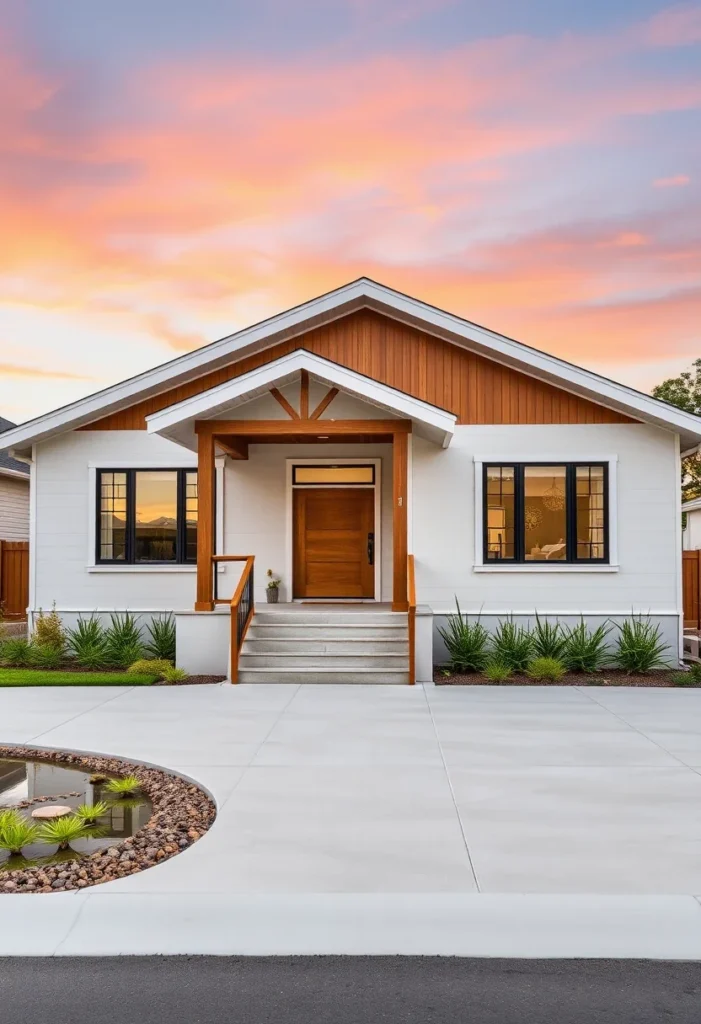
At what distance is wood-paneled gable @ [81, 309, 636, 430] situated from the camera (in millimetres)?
14008

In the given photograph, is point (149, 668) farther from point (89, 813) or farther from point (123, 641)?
point (89, 813)

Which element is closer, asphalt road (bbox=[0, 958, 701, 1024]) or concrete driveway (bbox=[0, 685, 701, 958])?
asphalt road (bbox=[0, 958, 701, 1024])

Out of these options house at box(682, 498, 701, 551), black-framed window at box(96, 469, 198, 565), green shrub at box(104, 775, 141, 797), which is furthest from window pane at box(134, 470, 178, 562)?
house at box(682, 498, 701, 551)

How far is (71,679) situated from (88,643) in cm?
198

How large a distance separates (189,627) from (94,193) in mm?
9271

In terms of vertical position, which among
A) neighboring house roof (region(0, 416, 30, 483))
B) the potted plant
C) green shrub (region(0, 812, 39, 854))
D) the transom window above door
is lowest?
green shrub (region(0, 812, 39, 854))

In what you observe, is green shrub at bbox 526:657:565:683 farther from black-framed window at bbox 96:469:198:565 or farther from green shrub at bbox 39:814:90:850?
green shrub at bbox 39:814:90:850

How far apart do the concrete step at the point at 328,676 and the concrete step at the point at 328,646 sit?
48 cm

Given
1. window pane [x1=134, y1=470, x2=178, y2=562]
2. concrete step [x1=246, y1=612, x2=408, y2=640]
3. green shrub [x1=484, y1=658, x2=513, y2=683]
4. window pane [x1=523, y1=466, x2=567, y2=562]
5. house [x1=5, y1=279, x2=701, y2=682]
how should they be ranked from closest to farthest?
green shrub [x1=484, y1=658, x2=513, y2=683], house [x1=5, y1=279, x2=701, y2=682], concrete step [x1=246, y1=612, x2=408, y2=640], window pane [x1=523, y1=466, x2=567, y2=562], window pane [x1=134, y1=470, x2=178, y2=562]

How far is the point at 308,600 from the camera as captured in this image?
15305 millimetres

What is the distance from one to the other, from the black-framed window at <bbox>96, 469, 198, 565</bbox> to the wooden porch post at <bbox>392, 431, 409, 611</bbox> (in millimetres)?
4003

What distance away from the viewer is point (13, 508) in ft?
77.7

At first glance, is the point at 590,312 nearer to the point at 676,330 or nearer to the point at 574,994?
the point at 676,330

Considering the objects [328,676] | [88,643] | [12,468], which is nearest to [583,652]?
[328,676]
